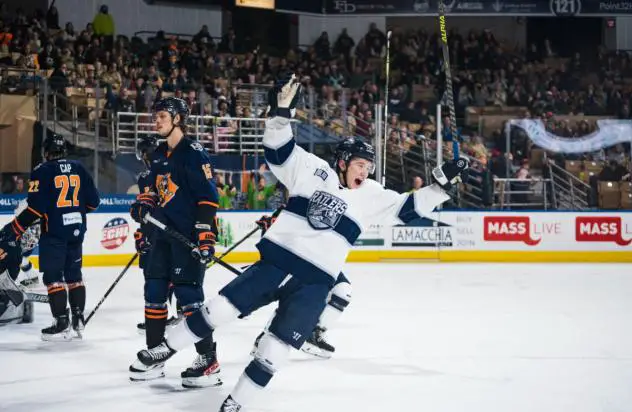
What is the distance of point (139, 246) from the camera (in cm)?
732

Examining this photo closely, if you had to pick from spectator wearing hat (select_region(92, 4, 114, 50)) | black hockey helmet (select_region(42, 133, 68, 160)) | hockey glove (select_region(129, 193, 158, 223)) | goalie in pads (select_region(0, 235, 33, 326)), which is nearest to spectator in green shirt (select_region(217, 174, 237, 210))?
spectator wearing hat (select_region(92, 4, 114, 50))

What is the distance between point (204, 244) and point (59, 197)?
2069mm

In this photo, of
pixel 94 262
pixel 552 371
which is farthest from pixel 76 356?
pixel 94 262

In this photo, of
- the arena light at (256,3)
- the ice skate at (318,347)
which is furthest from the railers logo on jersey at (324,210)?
the arena light at (256,3)

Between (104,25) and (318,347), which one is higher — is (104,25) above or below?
above

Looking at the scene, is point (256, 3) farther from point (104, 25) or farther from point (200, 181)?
point (200, 181)

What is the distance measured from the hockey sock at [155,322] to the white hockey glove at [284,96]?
1.54 metres

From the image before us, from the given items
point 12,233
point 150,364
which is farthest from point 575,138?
point 150,364

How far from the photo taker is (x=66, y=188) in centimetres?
732

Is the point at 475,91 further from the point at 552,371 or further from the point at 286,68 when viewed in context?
the point at 552,371

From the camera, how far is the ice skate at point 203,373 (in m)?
5.72

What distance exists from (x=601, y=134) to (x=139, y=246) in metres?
10.3

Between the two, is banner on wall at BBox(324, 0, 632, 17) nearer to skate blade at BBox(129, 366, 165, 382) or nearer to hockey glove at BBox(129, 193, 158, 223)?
hockey glove at BBox(129, 193, 158, 223)

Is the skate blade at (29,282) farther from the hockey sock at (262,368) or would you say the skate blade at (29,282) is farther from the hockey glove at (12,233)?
the hockey sock at (262,368)
